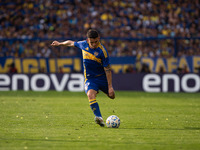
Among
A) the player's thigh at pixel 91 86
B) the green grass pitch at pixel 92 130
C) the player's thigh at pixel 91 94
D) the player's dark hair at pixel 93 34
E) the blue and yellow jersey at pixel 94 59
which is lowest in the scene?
the green grass pitch at pixel 92 130

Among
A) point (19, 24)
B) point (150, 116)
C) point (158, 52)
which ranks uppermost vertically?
point (19, 24)

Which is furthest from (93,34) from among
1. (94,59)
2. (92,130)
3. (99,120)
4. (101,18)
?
(101,18)

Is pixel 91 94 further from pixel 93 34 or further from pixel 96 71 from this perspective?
pixel 93 34

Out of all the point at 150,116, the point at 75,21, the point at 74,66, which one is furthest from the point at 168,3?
the point at 150,116

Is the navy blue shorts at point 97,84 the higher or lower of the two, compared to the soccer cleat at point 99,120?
higher

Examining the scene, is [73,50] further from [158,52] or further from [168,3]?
[168,3]

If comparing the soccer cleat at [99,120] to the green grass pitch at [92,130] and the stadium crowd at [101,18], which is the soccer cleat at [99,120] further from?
the stadium crowd at [101,18]

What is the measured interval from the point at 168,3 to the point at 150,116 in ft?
61.2

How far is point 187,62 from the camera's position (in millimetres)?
21266

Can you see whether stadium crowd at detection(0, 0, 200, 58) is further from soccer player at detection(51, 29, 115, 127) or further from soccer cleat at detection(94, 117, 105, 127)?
soccer cleat at detection(94, 117, 105, 127)

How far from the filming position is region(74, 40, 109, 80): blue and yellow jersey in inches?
373

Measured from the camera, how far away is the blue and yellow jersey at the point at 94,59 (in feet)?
31.1

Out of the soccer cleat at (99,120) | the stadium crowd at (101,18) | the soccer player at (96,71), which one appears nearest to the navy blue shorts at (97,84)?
the soccer player at (96,71)

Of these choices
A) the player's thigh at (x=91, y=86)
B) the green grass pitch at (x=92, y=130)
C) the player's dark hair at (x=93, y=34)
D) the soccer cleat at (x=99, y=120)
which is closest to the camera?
the green grass pitch at (x=92, y=130)
